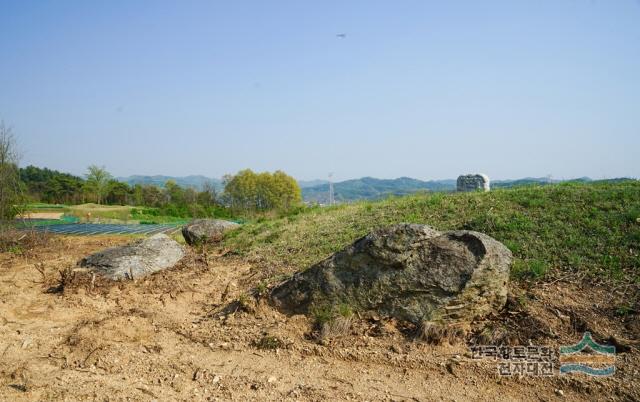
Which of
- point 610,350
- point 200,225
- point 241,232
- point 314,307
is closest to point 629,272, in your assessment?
point 610,350

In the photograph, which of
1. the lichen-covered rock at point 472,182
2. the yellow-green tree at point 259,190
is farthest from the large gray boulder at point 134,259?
the yellow-green tree at point 259,190

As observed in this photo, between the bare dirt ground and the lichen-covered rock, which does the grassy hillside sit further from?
the lichen-covered rock

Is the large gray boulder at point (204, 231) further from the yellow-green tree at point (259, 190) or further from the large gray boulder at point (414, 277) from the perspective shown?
the yellow-green tree at point (259, 190)

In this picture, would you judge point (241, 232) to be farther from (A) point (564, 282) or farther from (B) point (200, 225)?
(A) point (564, 282)

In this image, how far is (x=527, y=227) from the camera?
6.68 m

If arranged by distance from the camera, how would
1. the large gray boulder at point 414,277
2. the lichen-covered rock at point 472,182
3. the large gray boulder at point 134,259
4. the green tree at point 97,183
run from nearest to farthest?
1. the large gray boulder at point 414,277
2. the large gray boulder at point 134,259
3. the lichen-covered rock at point 472,182
4. the green tree at point 97,183

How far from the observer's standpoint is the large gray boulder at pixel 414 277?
4898mm

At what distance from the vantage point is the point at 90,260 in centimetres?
749

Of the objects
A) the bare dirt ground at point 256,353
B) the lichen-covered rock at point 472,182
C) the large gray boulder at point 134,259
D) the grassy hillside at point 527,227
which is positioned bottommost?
the bare dirt ground at point 256,353

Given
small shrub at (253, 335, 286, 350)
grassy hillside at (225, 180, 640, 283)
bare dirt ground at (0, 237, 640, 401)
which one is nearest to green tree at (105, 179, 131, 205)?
grassy hillside at (225, 180, 640, 283)

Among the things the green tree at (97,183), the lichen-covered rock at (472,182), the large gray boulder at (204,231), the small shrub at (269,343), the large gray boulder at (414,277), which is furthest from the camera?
the green tree at (97,183)

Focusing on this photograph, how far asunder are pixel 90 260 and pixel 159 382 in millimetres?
4445

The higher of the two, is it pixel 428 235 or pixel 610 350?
pixel 428 235

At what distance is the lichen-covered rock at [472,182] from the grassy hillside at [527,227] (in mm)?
4369
